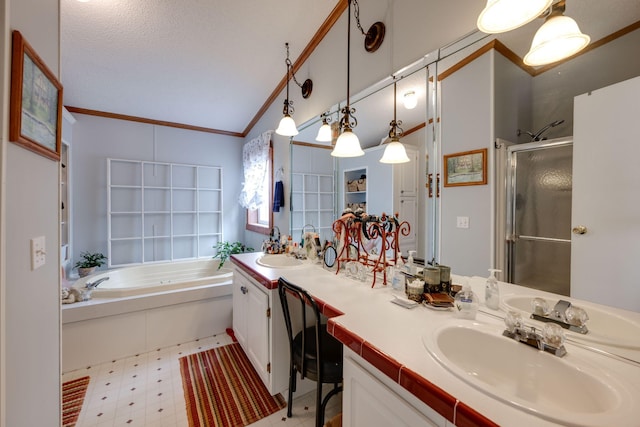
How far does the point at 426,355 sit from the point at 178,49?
2826 mm

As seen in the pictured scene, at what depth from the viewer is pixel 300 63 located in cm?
245

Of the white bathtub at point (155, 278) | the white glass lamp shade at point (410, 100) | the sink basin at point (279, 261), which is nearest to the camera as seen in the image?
the white glass lamp shade at point (410, 100)

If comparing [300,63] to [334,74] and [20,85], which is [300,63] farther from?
[20,85]

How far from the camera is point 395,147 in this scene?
150cm

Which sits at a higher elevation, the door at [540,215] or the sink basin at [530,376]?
the door at [540,215]

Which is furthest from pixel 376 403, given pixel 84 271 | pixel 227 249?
pixel 84 271

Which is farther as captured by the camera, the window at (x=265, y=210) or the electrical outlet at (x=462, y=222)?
Answer: the window at (x=265, y=210)

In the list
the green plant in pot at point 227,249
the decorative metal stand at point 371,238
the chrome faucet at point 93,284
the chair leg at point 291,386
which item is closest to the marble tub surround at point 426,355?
the decorative metal stand at point 371,238

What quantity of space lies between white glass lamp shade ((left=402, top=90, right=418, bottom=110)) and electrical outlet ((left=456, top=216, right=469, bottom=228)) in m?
0.69

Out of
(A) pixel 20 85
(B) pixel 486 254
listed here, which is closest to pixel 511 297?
(B) pixel 486 254

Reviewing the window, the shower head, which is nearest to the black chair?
the shower head

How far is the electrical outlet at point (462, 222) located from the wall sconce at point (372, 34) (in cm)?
121

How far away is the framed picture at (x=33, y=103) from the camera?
755 mm

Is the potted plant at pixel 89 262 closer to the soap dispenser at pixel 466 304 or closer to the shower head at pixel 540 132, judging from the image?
the soap dispenser at pixel 466 304
